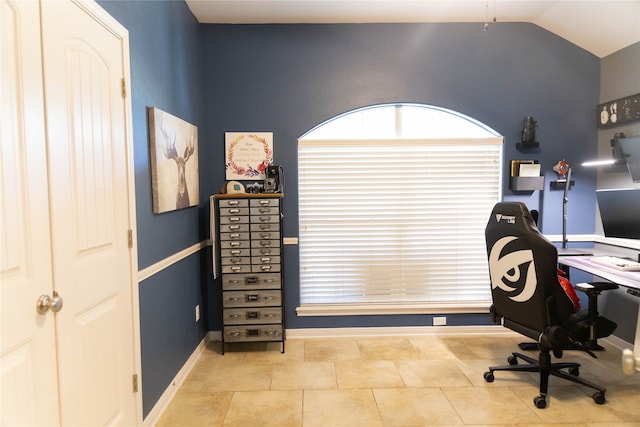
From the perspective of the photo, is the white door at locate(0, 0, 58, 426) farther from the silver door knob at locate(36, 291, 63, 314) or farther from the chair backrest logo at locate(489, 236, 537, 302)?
the chair backrest logo at locate(489, 236, 537, 302)

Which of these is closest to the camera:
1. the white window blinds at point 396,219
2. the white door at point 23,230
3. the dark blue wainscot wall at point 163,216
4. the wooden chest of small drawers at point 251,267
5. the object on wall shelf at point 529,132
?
the white door at point 23,230

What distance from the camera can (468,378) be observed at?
2.79 meters

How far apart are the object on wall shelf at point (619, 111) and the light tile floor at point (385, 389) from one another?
1.97 m

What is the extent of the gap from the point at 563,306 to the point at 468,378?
34.9 inches

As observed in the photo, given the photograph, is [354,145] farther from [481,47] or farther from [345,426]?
[345,426]

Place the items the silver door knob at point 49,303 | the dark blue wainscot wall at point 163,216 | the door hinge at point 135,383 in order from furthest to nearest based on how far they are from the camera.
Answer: the dark blue wainscot wall at point 163,216, the door hinge at point 135,383, the silver door knob at point 49,303

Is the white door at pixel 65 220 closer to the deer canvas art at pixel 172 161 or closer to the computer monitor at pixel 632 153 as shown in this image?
the deer canvas art at pixel 172 161

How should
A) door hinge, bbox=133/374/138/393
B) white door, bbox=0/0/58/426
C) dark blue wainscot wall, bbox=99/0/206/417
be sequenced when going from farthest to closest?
dark blue wainscot wall, bbox=99/0/206/417 < door hinge, bbox=133/374/138/393 < white door, bbox=0/0/58/426

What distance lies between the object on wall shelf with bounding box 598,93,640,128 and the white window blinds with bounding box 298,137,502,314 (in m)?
0.93

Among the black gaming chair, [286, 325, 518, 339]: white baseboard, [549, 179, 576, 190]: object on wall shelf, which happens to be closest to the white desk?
the black gaming chair

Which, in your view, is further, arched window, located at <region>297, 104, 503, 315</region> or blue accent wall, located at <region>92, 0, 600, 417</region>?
arched window, located at <region>297, 104, 503, 315</region>

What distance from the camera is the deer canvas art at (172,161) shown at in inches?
90.4

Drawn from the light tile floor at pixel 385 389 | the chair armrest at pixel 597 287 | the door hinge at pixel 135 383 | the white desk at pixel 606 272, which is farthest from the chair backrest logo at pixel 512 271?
the door hinge at pixel 135 383

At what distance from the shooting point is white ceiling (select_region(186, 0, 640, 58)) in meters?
3.03
